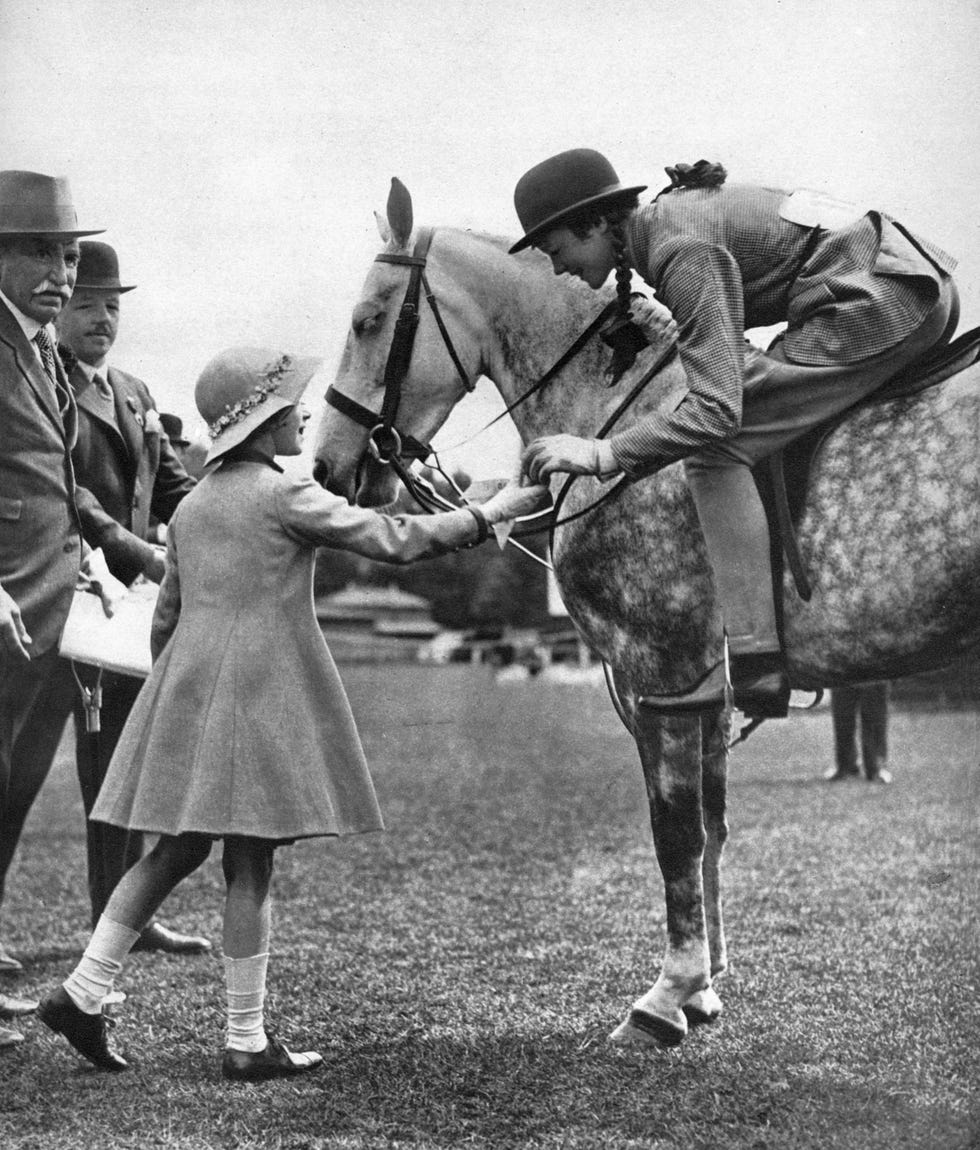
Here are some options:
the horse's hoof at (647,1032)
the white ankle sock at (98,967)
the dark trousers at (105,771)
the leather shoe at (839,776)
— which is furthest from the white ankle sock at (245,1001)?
the leather shoe at (839,776)

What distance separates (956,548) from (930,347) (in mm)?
633

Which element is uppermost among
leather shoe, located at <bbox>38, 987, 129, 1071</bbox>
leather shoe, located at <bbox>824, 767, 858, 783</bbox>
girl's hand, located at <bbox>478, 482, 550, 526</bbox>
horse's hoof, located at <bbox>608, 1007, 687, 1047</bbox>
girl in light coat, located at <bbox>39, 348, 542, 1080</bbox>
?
girl's hand, located at <bbox>478, 482, 550, 526</bbox>

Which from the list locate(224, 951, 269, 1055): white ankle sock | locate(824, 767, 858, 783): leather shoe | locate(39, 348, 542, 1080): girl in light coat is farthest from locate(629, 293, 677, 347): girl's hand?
locate(824, 767, 858, 783): leather shoe

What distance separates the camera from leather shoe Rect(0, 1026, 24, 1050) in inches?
171

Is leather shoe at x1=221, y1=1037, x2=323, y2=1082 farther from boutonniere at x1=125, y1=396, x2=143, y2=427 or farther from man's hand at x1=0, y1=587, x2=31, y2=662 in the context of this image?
boutonniere at x1=125, y1=396, x2=143, y2=427

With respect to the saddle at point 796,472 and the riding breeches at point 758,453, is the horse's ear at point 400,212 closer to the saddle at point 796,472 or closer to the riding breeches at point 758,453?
the riding breeches at point 758,453

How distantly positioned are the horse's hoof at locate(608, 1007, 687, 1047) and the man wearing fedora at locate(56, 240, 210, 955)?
225 centimetres

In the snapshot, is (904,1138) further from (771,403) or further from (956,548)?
(771,403)

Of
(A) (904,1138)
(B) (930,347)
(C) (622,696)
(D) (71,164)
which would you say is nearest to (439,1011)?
(C) (622,696)

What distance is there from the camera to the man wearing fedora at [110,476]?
195 inches

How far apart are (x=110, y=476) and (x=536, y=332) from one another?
1852 mm

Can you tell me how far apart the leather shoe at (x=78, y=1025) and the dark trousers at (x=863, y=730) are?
9034 mm

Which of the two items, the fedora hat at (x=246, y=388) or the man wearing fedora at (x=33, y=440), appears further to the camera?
the man wearing fedora at (x=33, y=440)

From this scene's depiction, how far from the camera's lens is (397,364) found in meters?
4.49
